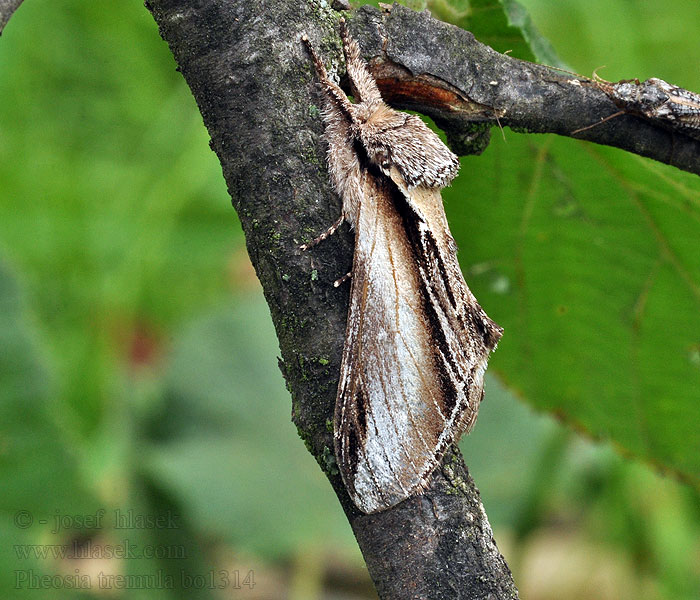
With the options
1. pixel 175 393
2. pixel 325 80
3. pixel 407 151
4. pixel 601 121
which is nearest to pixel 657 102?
pixel 601 121

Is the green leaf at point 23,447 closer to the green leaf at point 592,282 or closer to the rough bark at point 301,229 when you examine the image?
the green leaf at point 592,282

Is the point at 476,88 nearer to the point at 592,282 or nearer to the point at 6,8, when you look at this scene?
the point at 6,8

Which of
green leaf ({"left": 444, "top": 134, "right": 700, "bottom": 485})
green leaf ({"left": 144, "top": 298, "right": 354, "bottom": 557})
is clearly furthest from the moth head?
green leaf ({"left": 144, "top": 298, "right": 354, "bottom": 557})

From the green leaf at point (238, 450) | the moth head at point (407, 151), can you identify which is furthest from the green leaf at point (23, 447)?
the moth head at point (407, 151)

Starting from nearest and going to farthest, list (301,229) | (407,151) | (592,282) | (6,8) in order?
(6,8), (301,229), (407,151), (592,282)

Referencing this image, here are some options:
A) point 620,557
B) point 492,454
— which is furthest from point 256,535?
point 620,557

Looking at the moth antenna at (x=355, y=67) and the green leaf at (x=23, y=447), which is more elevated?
the moth antenna at (x=355, y=67)
